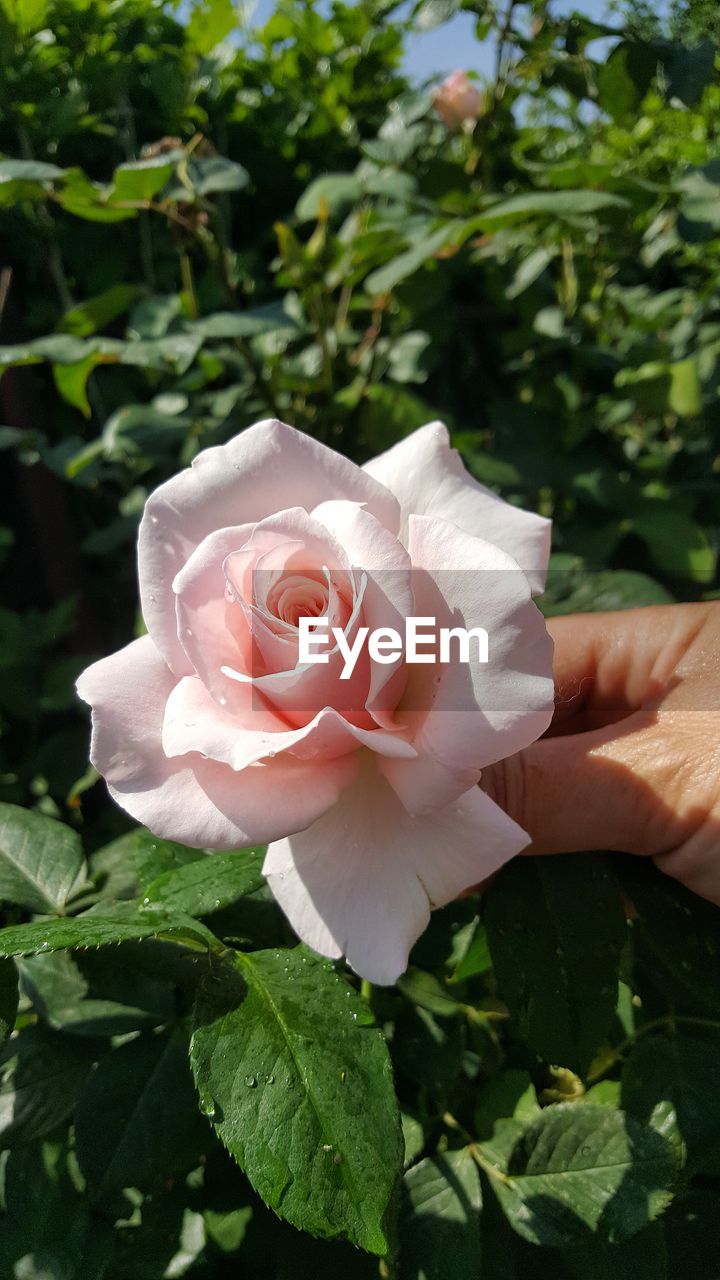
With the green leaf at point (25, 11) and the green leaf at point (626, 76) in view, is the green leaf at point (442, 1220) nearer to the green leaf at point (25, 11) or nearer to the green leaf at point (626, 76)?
the green leaf at point (626, 76)

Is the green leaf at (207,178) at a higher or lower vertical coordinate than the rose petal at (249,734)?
higher

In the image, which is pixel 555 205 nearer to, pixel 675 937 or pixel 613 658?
pixel 613 658

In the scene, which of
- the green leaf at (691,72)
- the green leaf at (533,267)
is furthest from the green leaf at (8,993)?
the green leaf at (533,267)

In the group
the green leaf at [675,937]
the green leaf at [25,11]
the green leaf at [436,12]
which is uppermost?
the green leaf at [25,11]

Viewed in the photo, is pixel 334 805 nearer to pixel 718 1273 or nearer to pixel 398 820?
pixel 398 820

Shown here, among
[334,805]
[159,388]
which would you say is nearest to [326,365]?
[159,388]

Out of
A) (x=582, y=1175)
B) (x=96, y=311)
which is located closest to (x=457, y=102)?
(x=96, y=311)

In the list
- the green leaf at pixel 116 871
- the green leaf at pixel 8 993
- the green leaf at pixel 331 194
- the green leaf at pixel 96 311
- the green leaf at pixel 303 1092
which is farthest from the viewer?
the green leaf at pixel 331 194
